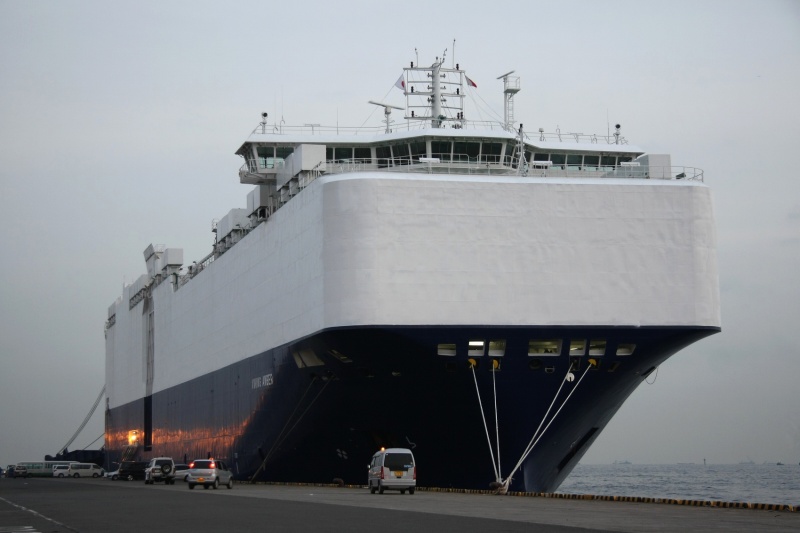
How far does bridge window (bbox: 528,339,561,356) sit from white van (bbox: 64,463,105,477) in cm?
5330

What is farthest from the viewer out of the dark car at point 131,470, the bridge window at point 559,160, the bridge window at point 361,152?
the dark car at point 131,470

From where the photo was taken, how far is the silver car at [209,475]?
1393 inches

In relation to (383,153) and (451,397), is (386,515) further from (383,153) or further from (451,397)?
(383,153)

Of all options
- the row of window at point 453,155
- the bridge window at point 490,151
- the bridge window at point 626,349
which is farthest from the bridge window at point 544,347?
the bridge window at point 490,151

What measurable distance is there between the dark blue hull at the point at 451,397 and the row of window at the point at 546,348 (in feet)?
0.47

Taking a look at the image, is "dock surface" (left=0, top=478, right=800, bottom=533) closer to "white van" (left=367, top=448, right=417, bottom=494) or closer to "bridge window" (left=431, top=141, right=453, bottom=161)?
"white van" (left=367, top=448, right=417, bottom=494)

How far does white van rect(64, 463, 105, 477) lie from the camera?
247ft

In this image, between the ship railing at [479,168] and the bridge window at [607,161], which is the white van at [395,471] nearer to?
the ship railing at [479,168]

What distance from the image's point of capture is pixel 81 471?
7606 centimetres

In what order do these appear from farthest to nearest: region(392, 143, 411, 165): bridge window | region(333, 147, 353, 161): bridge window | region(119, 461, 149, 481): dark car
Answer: region(119, 461, 149, 481): dark car
region(333, 147, 353, 161): bridge window
region(392, 143, 411, 165): bridge window

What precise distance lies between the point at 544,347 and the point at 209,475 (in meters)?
12.3

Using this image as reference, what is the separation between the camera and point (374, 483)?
28062 mm

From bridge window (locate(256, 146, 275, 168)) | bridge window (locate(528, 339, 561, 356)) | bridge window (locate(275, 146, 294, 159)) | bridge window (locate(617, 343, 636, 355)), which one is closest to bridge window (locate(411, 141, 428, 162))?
bridge window (locate(275, 146, 294, 159))

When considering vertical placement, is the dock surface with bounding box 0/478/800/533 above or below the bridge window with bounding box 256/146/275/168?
below
